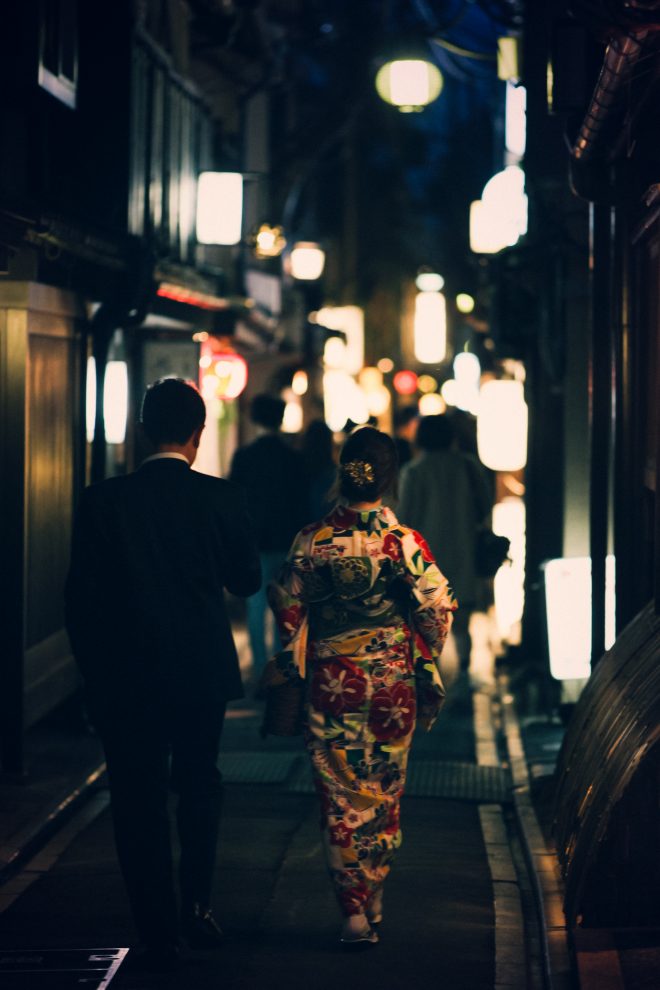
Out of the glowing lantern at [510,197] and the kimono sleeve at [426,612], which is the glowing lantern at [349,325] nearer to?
the glowing lantern at [510,197]

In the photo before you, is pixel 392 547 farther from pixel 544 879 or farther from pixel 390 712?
pixel 544 879

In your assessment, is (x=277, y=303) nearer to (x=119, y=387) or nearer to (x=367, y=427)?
(x=119, y=387)

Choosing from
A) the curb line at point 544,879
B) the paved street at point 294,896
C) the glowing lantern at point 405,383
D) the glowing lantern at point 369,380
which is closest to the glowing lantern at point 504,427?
the curb line at point 544,879

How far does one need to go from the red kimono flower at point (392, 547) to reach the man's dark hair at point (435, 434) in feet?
21.6

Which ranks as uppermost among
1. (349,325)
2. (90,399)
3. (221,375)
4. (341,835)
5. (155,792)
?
(349,325)

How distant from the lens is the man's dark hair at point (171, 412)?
23.1 feet

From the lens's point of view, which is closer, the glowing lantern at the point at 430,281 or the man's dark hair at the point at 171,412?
the man's dark hair at the point at 171,412

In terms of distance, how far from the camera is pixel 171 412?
23.1ft

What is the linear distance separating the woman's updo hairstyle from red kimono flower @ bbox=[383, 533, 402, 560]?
0.22m

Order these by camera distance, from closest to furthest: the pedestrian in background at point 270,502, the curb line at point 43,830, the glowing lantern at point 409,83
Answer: the curb line at point 43,830 < the pedestrian in background at point 270,502 < the glowing lantern at point 409,83

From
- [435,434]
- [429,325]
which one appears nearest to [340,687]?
[435,434]

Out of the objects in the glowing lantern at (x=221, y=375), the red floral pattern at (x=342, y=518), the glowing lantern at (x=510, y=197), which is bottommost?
the red floral pattern at (x=342, y=518)

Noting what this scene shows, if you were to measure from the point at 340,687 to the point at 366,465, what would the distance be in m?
1.08

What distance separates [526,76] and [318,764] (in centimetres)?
876
